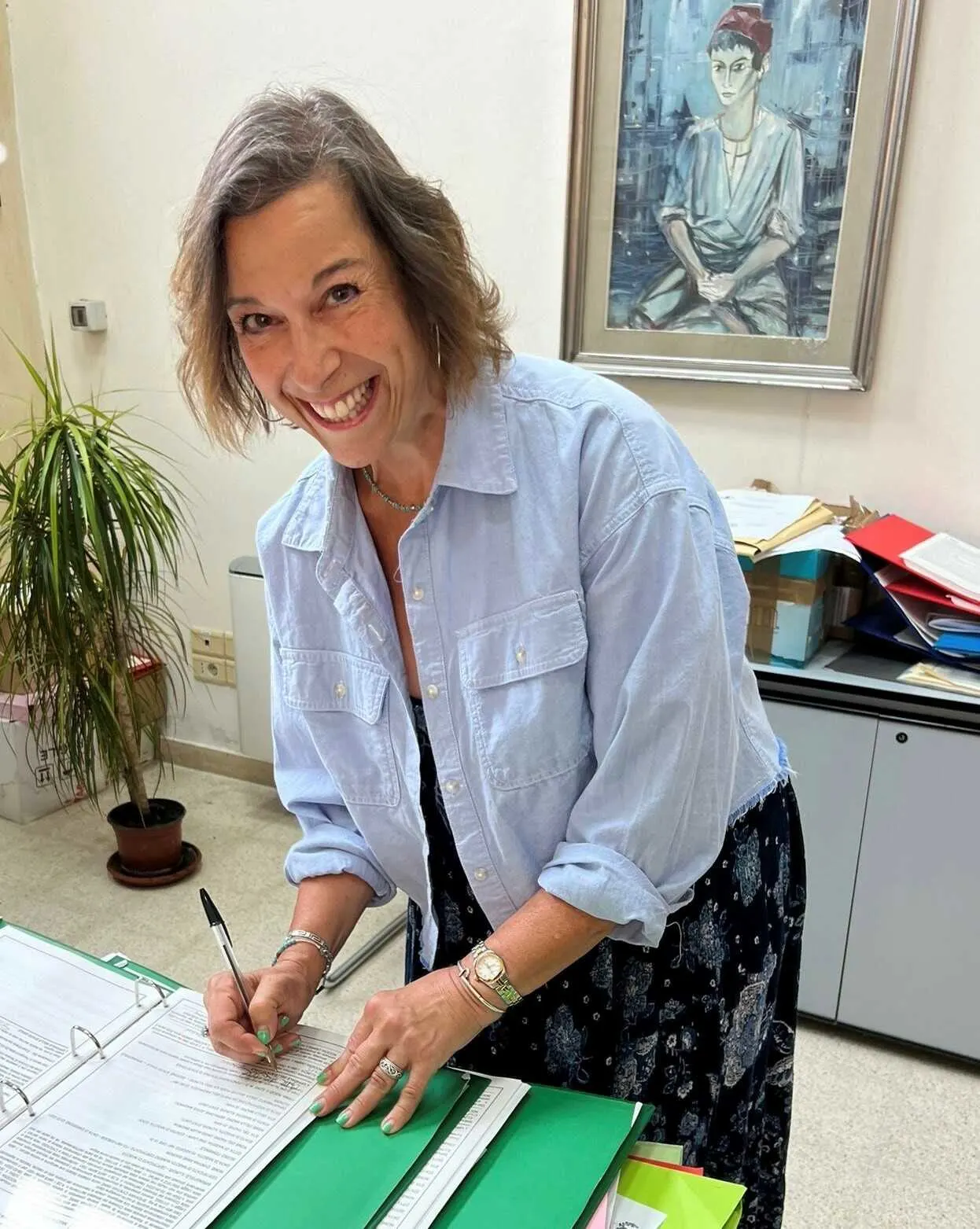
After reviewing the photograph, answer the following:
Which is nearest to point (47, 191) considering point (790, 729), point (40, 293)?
point (40, 293)

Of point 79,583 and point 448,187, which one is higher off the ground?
point 448,187

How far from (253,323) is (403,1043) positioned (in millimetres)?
620

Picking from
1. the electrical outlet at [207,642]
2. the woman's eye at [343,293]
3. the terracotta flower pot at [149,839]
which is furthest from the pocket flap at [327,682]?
the electrical outlet at [207,642]

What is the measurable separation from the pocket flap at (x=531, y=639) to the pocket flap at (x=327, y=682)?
0.15 m

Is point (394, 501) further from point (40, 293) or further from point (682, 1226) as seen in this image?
point (40, 293)

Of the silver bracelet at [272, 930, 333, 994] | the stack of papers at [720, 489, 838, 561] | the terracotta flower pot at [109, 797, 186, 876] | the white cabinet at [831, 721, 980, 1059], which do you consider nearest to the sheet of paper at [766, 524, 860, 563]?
the stack of papers at [720, 489, 838, 561]

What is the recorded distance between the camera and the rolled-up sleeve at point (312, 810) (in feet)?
3.53

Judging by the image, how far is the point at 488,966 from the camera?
2.93 ft

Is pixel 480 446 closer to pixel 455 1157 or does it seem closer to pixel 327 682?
pixel 327 682

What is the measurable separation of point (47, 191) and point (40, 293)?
289 millimetres

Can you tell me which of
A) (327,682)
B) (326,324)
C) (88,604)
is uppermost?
(326,324)

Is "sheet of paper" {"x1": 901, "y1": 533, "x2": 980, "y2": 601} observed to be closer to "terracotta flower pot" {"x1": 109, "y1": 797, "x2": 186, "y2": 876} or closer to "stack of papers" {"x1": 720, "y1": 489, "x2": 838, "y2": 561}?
"stack of papers" {"x1": 720, "y1": 489, "x2": 838, "y2": 561}

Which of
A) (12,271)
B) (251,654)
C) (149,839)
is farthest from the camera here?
Result: (12,271)

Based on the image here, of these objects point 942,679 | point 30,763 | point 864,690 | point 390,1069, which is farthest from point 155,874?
point 390,1069
